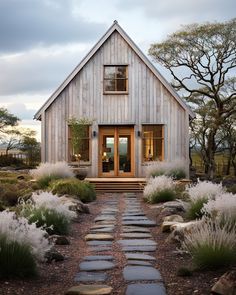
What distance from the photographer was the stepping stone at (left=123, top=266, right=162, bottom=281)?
6273 millimetres

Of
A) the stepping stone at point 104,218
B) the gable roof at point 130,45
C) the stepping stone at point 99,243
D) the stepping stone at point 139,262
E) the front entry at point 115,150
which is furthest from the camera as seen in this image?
the front entry at point 115,150

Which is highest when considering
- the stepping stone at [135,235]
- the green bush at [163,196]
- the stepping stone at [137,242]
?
the green bush at [163,196]

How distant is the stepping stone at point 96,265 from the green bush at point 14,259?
932 mm

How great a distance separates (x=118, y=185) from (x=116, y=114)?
12.7 ft

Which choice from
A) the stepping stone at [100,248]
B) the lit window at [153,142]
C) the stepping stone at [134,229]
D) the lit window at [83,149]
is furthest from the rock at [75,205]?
the lit window at [153,142]

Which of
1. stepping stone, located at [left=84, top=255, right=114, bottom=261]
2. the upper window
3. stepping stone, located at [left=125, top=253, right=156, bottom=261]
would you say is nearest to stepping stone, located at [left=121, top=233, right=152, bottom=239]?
stepping stone, located at [left=125, top=253, right=156, bottom=261]

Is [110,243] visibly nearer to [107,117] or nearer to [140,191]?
[140,191]

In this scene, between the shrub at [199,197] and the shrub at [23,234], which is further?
the shrub at [199,197]

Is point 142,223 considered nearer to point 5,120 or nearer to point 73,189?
point 73,189

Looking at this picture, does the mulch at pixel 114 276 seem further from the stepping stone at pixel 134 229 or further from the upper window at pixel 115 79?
the upper window at pixel 115 79

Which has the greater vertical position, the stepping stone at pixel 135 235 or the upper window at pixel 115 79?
the upper window at pixel 115 79

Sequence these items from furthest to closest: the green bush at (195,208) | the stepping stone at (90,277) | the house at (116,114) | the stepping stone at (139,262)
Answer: the house at (116,114), the green bush at (195,208), the stepping stone at (139,262), the stepping stone at (90,277)

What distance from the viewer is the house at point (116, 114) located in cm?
2236

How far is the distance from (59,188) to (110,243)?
21.1 ft
